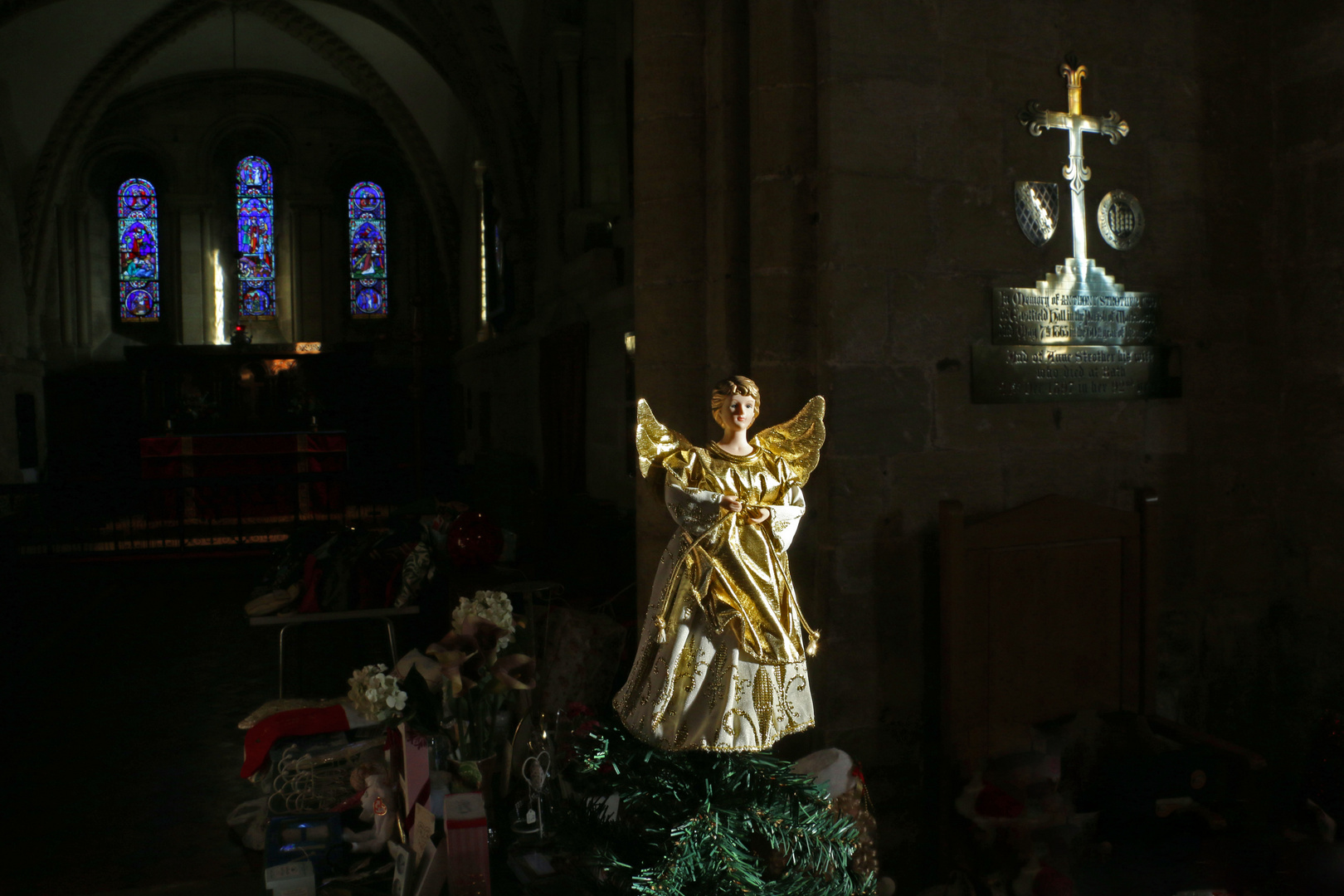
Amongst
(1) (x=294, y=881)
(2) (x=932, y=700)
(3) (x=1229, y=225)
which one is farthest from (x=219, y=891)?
(3) (x=1229, y=225)

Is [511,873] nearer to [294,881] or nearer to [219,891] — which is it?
[294,881]

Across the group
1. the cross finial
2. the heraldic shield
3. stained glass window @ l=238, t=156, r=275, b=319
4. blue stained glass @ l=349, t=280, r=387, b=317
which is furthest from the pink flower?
stained glass window @ l=238, t=156, r=275, b=319

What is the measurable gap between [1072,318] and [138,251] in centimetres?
1591

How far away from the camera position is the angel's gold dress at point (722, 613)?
229cm

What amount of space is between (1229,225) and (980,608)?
1.91m

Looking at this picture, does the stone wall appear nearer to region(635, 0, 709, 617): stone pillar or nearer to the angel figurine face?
region(635, 0, 709, 617): stone pillar

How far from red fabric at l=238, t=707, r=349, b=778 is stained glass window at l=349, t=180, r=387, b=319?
1390cm

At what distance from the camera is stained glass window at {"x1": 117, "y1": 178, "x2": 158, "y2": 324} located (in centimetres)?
1580

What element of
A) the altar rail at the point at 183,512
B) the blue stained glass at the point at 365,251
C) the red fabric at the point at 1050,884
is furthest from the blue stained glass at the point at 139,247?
the red fabric at the point at 1050,884

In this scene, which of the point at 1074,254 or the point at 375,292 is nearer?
the point at 1074,254

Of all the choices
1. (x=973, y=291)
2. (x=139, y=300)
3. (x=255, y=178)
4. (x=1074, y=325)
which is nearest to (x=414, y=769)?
(x=973, y=291)

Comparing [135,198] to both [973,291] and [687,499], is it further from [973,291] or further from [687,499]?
[687,499]

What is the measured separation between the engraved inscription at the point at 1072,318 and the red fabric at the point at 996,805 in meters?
1.50

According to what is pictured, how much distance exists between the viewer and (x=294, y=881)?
2373 millimetres
